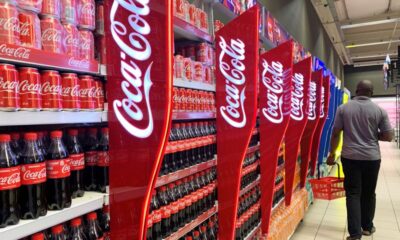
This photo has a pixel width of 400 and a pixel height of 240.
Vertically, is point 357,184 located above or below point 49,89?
below

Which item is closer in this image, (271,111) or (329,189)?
(271,111)

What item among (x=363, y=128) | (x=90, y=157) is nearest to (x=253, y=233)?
(x=363, y=128)

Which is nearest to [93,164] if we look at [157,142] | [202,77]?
[157,142]

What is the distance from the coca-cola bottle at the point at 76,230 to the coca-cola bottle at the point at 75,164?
0.11 metres

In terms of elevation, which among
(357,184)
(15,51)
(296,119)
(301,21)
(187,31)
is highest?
(301,21)

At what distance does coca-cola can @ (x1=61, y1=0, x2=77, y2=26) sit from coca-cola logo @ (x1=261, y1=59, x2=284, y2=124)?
1.87m

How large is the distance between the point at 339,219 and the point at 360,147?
1.59m

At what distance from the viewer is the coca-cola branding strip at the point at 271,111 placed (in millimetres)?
2971

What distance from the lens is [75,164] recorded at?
4.73 ft

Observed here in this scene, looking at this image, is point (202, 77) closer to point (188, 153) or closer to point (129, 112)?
point (188, 153)

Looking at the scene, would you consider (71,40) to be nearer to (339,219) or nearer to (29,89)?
(29,89)

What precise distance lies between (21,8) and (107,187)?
0.81 metres

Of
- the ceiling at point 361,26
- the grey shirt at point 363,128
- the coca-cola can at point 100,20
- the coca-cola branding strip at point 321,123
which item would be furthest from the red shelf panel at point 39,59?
A: the ceiling at point 361,26

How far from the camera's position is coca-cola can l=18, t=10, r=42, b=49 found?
3.85ft
